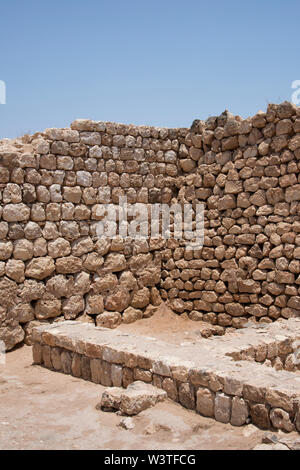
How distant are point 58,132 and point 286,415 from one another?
6.03 m

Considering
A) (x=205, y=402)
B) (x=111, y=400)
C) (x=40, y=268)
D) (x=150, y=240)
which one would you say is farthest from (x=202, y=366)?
(x=150, y=240)

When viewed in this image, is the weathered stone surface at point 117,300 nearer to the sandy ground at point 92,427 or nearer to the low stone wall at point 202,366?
the low stone wall at point 202,366

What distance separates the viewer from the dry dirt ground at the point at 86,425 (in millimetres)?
4176

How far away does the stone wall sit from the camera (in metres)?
8.16

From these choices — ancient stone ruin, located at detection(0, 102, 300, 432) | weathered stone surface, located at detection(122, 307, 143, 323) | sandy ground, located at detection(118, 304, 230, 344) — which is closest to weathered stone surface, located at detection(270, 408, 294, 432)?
ancient stone ruin, located at detection(0, 102, 300, 432)

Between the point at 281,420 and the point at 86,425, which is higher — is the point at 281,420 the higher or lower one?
the higher one

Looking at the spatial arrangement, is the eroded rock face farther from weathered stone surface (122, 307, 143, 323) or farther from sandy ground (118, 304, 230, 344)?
weathered stone surface (122, 307, 143, 323)

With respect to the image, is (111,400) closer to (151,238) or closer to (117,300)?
(117,300)

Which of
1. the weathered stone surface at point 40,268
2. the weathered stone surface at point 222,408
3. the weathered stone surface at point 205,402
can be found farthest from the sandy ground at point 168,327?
the weathered stone surface at point 222,408

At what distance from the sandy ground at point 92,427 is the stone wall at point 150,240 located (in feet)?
9.09

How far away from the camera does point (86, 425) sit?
4645mm

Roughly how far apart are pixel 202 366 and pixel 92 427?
46.1 inches

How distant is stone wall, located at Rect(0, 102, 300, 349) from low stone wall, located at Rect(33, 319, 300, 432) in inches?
49.1
